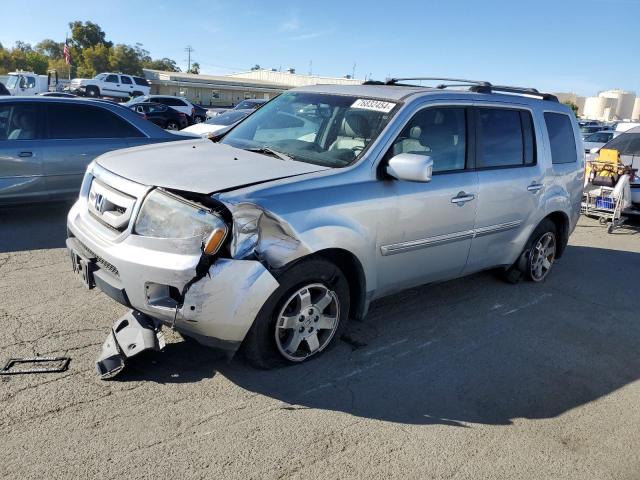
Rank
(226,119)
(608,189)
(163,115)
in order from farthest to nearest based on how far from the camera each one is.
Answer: (163,115), (226,119), (608,189)

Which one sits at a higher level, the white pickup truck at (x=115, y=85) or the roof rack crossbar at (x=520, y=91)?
the white pickup truck at (x=115, y=85)

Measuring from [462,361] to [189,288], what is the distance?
2.11 metres

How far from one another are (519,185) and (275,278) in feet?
9.17

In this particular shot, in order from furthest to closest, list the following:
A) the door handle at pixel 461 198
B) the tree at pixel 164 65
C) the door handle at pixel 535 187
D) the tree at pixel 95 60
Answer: the tree at pixel 164 65
the tree at pixel 95 60
the door handle at pixel 535 187
the door handle at pixel 461 198

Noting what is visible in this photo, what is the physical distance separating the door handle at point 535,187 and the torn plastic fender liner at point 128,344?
3.57 m

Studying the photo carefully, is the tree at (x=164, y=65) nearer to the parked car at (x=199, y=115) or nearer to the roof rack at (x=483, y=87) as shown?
the parked car at (x=199, y=115)

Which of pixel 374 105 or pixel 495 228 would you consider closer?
pixel 374 105

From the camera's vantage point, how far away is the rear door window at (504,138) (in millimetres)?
4613

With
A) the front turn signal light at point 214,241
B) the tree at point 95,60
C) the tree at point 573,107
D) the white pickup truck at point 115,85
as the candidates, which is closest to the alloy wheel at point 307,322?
the front turn signal light at point 214,241

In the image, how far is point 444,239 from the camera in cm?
427

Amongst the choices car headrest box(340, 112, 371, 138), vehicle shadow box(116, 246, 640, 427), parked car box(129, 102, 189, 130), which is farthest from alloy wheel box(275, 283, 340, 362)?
parked car box(129, 102, 189, 130)

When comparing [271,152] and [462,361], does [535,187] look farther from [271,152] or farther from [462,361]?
[271,152]

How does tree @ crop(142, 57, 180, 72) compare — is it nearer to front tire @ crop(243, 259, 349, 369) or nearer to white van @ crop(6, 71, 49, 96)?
white van @ crop(6, 71, 49, 96)

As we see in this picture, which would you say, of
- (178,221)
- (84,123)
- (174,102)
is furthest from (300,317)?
(174,102)
